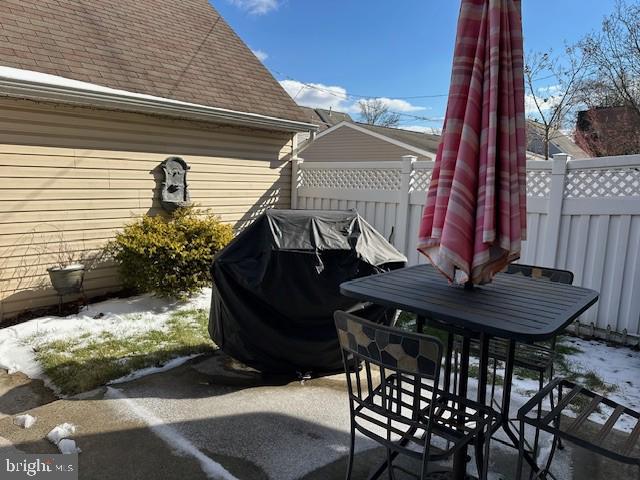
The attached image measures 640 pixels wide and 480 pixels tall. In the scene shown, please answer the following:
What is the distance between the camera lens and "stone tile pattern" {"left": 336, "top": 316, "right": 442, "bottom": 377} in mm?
1711

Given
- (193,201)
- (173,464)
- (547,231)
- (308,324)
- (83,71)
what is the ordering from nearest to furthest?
1. (173,464)
2. (308,324)
3. (547,231)
4. (83,71)
5. (193,201)

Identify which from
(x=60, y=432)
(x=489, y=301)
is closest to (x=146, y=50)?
(x=60, y=432)

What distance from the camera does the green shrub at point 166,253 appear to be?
17.0ft

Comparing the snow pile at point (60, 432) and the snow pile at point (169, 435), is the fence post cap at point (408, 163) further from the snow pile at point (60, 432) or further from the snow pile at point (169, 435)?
the snow pile at point (60, 432)

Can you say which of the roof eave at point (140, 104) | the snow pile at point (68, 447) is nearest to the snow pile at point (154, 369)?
the snow pile at point (68, 447)

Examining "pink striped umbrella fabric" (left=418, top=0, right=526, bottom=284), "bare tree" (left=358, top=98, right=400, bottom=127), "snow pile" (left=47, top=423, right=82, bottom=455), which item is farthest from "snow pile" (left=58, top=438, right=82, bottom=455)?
"bare tree" (left=358, top=98, right=400, bottom=127)

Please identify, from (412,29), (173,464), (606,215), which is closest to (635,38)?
(412,29)

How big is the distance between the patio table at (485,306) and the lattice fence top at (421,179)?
141 inches

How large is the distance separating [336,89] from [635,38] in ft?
61.5

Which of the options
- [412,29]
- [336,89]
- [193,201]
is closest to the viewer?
[193,201]

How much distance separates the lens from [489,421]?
1.97 metres

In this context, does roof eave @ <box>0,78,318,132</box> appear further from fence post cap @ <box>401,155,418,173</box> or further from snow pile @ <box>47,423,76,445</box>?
snow pile @ <box>47,423,76,445</box>

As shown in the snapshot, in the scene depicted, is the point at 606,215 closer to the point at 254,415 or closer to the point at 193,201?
the point at 254,415

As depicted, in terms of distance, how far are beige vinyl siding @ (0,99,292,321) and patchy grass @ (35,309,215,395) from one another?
1.34 meters
